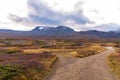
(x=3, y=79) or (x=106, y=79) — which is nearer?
(x=3, y=79)

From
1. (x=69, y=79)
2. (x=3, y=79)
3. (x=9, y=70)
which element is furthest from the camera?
(x=9, y=70)

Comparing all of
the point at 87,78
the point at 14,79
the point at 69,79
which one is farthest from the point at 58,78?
the point at 14,79

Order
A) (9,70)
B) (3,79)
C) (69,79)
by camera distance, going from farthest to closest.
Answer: (9,70) → (69,79) → (3,79)

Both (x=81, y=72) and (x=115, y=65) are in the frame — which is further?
(x=115, y=65)

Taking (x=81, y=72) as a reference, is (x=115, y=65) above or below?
below

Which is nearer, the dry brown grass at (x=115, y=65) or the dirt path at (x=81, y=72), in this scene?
the dirt path at (x=81, y=72)

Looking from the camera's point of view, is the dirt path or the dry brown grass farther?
the dry brown grass

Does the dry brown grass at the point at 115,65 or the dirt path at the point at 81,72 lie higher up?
the dirt path at the point at 81,72

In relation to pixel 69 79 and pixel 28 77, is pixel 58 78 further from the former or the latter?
pixel 28 77

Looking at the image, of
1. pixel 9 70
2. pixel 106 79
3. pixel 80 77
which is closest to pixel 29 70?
pixel 9 70

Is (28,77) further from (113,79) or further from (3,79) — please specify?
(113,79)

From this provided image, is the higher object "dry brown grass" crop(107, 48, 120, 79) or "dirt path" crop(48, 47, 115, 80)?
"dirt path" crop(48, 47, 115, 80)
